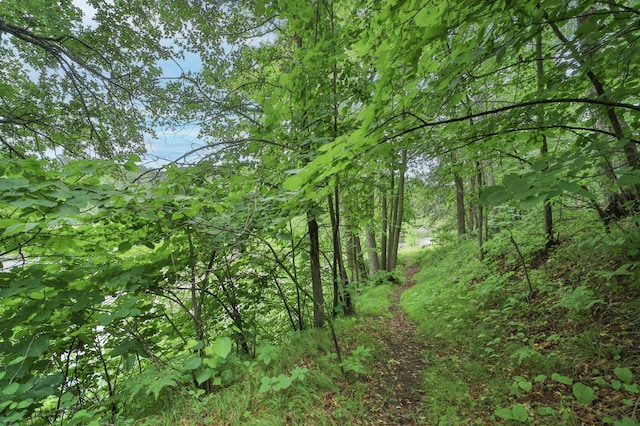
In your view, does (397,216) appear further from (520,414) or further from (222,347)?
(222,347)

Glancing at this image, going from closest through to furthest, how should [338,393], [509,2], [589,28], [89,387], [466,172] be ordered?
[509,2], [589,28], [338,393], [89,387], [466,172]

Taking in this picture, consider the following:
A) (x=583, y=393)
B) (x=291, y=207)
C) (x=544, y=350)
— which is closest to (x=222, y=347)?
(x=291, y=207)

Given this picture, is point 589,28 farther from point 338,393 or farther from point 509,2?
point 338,393

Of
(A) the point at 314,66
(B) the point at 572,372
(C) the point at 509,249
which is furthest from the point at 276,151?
(C) the point at 509,249

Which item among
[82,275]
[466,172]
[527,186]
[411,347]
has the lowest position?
[411,347]

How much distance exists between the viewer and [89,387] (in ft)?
11.1

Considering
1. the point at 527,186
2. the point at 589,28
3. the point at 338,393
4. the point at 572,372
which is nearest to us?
the point at 527,186

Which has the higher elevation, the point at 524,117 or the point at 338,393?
the point at 524,117

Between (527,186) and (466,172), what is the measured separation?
352 centimetres

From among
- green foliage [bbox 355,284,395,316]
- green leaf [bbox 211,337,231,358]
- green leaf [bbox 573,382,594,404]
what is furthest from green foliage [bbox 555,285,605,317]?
green leaf [bbox 211,337,231,358]

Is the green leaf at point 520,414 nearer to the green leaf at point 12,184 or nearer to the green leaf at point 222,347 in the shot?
the green leaf at point 222,347

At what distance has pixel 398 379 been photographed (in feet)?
11.2

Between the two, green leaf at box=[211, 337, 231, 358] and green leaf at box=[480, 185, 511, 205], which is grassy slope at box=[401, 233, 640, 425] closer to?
green leaf at box=[480, 185, 511, 205]

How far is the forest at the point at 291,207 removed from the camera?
1.72m
